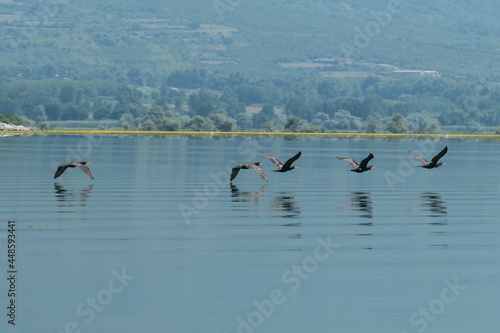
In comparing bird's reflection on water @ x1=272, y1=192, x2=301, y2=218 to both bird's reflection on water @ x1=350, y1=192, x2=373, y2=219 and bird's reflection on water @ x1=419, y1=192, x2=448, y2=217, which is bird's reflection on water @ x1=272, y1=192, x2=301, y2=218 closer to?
bird's reflection on water @ x1=350, y1=192, x2=373, y2=219

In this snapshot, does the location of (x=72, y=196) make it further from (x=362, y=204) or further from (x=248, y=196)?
(x=362, y=204)

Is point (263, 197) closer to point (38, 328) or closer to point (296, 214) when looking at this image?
point (296, 214)

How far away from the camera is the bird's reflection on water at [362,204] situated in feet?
140

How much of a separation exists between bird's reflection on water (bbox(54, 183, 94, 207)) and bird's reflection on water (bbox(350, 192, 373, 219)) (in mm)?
10776

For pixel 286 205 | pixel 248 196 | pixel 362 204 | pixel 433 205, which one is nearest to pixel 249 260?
pixel 286 205

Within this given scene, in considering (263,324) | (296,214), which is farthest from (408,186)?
(263,324)

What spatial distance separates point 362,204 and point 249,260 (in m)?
17.6

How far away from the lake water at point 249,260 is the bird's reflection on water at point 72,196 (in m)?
0.08

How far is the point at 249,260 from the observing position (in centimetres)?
2969

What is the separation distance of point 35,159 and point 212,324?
6305 centimetres

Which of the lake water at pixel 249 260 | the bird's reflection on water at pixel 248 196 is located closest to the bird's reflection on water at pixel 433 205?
the lake water at pixel 249 260

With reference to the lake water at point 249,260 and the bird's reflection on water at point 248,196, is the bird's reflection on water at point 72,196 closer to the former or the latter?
the lake water at point 249,260

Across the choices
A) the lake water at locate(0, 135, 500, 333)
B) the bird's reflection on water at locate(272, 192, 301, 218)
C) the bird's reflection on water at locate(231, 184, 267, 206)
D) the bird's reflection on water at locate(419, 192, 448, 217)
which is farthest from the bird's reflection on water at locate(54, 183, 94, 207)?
the bird's reflection on water at locate(419, 192, 448, 217)

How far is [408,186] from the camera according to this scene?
59.4 meters
